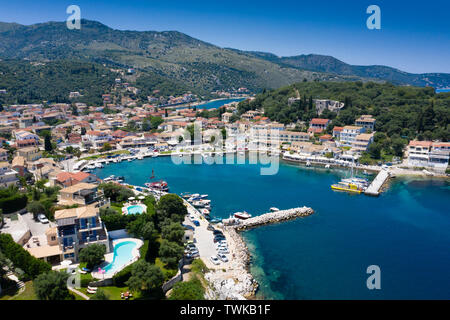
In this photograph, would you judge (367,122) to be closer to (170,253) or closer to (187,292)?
(170,253)

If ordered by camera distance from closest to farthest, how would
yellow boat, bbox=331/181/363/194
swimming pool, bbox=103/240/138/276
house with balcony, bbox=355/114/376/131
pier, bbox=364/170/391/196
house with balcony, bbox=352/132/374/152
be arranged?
swimming pool, bbox=103/240/138/276 → pier, bbox=364/170/391/196 → yellow boat, bbox=331/181/363/194 → house with balcony, bbox=352/132/374/152 → house with balcony, bbox=355/114/376/131

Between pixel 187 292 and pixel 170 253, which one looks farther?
pixel 170 253

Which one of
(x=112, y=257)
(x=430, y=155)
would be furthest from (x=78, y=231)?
(x=430, y=155)

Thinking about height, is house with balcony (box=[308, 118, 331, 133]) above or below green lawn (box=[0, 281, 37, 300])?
above

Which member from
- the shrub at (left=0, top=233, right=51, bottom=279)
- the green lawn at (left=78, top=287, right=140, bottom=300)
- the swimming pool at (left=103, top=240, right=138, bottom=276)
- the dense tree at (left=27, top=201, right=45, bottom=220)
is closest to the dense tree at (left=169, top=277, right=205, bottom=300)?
the green lawn at (left=78, top=287, right=140, bottom=300)

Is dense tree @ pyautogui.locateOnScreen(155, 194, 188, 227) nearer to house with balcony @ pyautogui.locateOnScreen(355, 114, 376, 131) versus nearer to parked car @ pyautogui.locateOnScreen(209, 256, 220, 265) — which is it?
parked car @ pyautogui.locateOnScreen(209, 256, 220, 265)
